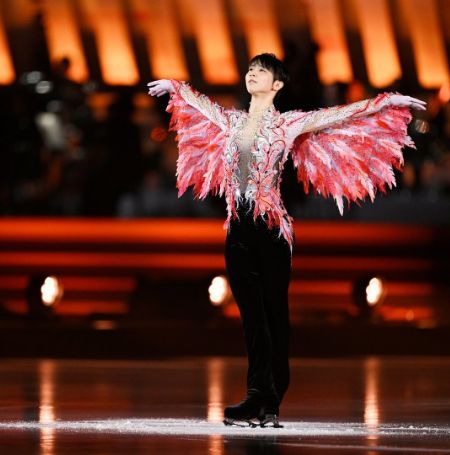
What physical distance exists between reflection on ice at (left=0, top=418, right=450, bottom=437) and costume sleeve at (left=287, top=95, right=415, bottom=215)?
1076mm

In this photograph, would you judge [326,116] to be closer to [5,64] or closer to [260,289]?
[260,289]

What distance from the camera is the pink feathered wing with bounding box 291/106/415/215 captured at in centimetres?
862

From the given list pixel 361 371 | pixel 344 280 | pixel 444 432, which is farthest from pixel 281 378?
pixel 344 280

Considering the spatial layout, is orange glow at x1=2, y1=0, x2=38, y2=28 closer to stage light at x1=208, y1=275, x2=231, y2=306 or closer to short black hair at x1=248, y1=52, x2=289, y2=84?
stage light at x1=208, y1=275, x2=231, y2=306

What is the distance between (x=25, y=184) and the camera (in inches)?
1012

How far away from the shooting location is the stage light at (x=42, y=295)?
17234 mm

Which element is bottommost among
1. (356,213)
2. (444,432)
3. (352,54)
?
→ (444,432)

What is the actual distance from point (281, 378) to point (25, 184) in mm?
17601

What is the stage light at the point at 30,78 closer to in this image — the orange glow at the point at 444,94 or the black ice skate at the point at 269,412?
the orange glow at the point at 444,94

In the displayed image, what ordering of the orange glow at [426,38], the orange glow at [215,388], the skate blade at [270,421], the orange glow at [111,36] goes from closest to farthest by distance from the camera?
the skate blade at [270,421]
the orange glow at [215,388]
the orange glow at [426,38]
the orange glow at [111,36]

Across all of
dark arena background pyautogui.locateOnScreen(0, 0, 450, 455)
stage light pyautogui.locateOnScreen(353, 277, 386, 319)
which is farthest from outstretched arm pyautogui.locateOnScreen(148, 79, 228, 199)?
stage light pyautogui.locateOnScreen(353, 277, 386, 319)

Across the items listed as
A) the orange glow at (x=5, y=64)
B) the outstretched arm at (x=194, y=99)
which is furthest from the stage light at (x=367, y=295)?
the outstretched arm at (x=194, y=99)

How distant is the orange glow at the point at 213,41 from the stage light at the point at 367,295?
7663 millimetres

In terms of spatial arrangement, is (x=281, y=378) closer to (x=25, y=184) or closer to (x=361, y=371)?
(x=361, y=371)
